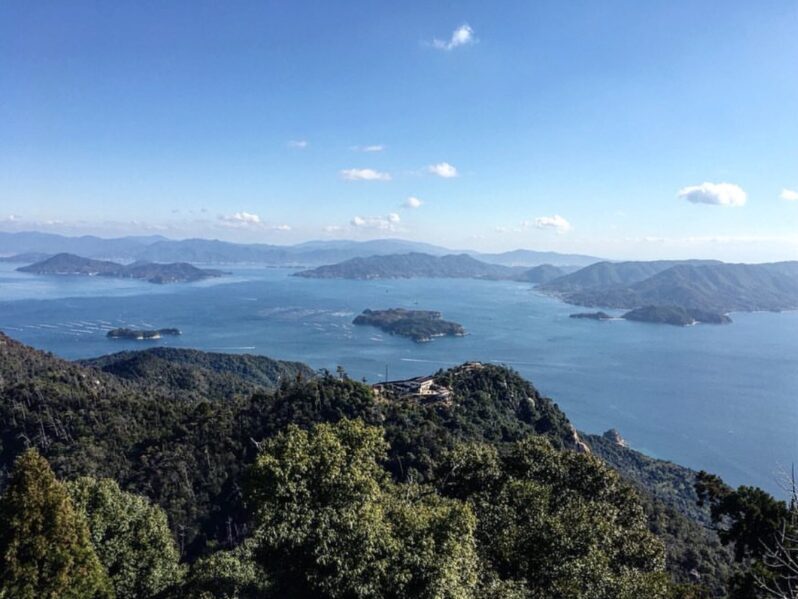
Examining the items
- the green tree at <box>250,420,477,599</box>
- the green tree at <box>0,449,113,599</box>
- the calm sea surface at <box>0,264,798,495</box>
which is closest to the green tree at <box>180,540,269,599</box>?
the green tree at <box>250,420,477,599</box>

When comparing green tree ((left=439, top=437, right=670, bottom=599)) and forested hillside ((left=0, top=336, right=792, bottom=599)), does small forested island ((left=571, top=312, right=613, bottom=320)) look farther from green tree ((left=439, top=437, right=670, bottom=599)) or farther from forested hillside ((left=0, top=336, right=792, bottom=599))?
green tree ((left=439, top=437, right=670, bottom=599))

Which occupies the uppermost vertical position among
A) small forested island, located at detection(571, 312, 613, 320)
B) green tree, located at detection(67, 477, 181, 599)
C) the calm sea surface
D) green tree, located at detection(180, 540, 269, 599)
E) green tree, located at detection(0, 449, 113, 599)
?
green tree, located at detection(0, 449, 113, 599)

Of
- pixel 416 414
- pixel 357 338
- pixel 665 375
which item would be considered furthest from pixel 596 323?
pixel 416 414

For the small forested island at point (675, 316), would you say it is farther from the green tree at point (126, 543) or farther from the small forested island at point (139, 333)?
the green tree at point (126, 543)

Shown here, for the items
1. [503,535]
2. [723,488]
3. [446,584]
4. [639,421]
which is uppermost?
[446,584]

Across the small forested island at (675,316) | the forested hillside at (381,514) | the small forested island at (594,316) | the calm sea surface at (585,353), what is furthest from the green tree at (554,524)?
the small forested island at (675,316)

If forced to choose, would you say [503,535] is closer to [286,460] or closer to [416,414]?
[286,460]
